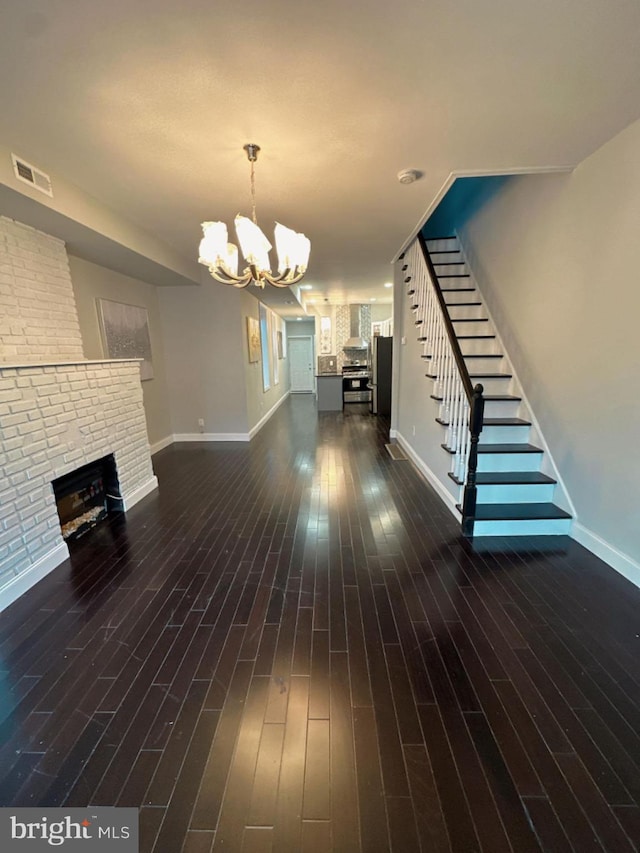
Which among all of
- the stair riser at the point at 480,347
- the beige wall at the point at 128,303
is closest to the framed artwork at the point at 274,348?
the beige wall at the point at 128,303

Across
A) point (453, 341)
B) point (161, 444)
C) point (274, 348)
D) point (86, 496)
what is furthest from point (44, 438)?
point (274, 348)

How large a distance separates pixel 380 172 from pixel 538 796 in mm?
3346

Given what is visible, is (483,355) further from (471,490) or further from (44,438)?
(44,438)

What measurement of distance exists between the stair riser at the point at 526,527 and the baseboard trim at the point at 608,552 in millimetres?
78

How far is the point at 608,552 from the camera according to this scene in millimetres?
2307

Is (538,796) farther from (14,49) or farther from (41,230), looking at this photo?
(41,230)

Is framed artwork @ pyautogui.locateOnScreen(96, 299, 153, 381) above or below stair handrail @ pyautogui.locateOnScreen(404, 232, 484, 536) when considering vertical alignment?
above

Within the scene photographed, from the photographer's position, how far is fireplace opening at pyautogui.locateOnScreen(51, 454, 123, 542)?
2709mm

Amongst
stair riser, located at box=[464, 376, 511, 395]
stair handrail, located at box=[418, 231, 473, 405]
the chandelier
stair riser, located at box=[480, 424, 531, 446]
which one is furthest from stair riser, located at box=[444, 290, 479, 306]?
the chandelier

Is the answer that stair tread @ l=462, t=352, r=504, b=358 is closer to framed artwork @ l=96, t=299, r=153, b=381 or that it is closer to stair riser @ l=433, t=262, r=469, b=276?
stair riser @ l=433, t=262, r=469, b=276

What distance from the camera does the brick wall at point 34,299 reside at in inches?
103

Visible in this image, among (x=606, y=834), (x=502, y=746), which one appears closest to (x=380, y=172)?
(x=502, y=746)

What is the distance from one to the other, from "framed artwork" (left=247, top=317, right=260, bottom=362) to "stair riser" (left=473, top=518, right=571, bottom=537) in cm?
448

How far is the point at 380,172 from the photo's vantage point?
2.42 m
